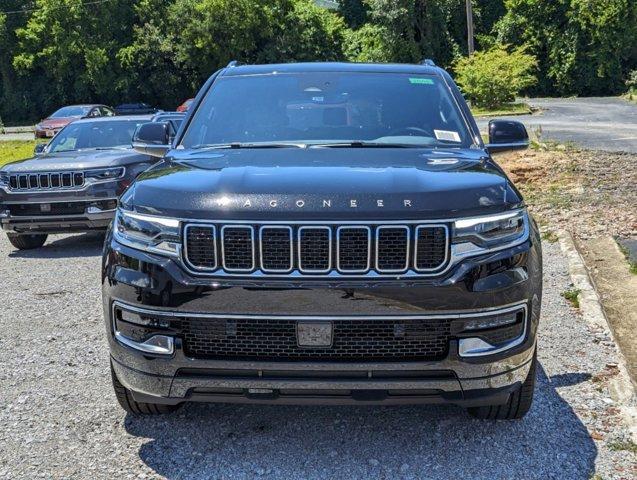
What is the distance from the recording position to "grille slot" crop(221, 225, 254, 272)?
3143 mm

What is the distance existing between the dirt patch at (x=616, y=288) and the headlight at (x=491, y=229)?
1540mm

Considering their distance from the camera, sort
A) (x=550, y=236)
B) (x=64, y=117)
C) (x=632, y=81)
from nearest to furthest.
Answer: (x=550, y=236) < (x=64, y=117) < (x=632, y=81)

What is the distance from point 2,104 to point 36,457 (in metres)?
51.2

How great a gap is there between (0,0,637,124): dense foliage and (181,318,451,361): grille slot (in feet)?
141

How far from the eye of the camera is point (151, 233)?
3.26 meters

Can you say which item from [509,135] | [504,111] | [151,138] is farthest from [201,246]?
[504,111]

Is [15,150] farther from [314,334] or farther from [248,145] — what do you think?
[314,334]

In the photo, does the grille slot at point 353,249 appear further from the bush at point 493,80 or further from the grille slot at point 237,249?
the bush at point 493,80

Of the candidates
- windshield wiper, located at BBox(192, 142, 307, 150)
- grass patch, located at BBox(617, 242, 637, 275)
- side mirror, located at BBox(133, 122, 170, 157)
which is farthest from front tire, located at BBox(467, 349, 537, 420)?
grass patch, located at BBox(617, 242, 637, 275)

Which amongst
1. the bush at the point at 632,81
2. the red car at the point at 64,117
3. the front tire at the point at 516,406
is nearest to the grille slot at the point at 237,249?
the front tire at the point at 516,406

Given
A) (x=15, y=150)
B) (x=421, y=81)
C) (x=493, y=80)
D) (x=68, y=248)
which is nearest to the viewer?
(x=421, y=81)

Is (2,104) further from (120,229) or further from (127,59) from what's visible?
(120,229)

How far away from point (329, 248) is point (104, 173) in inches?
250

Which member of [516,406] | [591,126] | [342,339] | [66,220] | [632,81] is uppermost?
[342,339]
